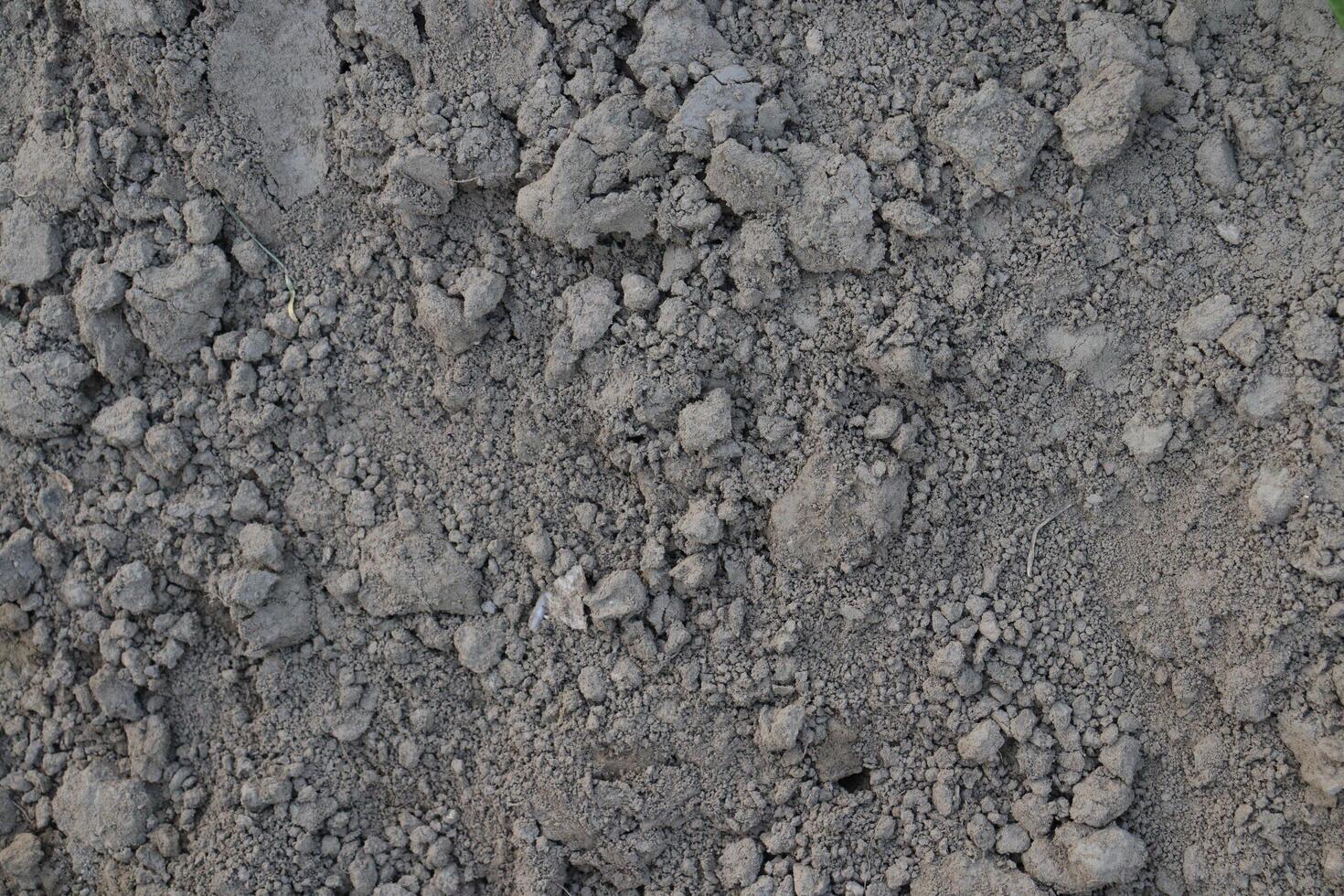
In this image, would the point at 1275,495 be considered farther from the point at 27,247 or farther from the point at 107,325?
the point at 27,247

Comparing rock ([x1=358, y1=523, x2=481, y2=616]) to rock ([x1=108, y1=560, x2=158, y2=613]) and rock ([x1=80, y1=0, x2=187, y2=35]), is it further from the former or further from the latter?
rock ([x1=80, y1=0, x2=187, y2=35])

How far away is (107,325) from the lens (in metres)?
2.35

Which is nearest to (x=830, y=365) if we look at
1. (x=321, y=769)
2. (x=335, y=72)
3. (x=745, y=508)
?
(x=745, y=508)

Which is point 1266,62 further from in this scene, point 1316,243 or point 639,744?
point 639,744

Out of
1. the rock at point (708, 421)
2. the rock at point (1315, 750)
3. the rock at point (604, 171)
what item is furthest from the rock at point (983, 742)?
the rock at point (604, 171)

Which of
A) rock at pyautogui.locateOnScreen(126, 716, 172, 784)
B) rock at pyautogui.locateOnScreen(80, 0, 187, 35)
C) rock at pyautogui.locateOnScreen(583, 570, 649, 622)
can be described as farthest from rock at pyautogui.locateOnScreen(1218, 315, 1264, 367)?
rock at pyautogui.locateOnScreen(126, 716, 172, 784)

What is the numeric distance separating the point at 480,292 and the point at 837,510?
80 cm

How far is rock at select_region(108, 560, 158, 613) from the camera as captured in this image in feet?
7.80

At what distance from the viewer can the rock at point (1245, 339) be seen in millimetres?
1979

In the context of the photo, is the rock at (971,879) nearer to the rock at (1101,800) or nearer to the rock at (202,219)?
the rock at (1101,800)

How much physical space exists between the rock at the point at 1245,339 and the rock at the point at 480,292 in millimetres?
1342

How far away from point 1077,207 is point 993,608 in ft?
2.49

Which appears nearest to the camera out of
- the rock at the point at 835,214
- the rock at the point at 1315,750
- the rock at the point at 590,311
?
the rock at the point at 1315,750

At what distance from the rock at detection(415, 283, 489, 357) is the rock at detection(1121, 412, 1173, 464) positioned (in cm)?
124
